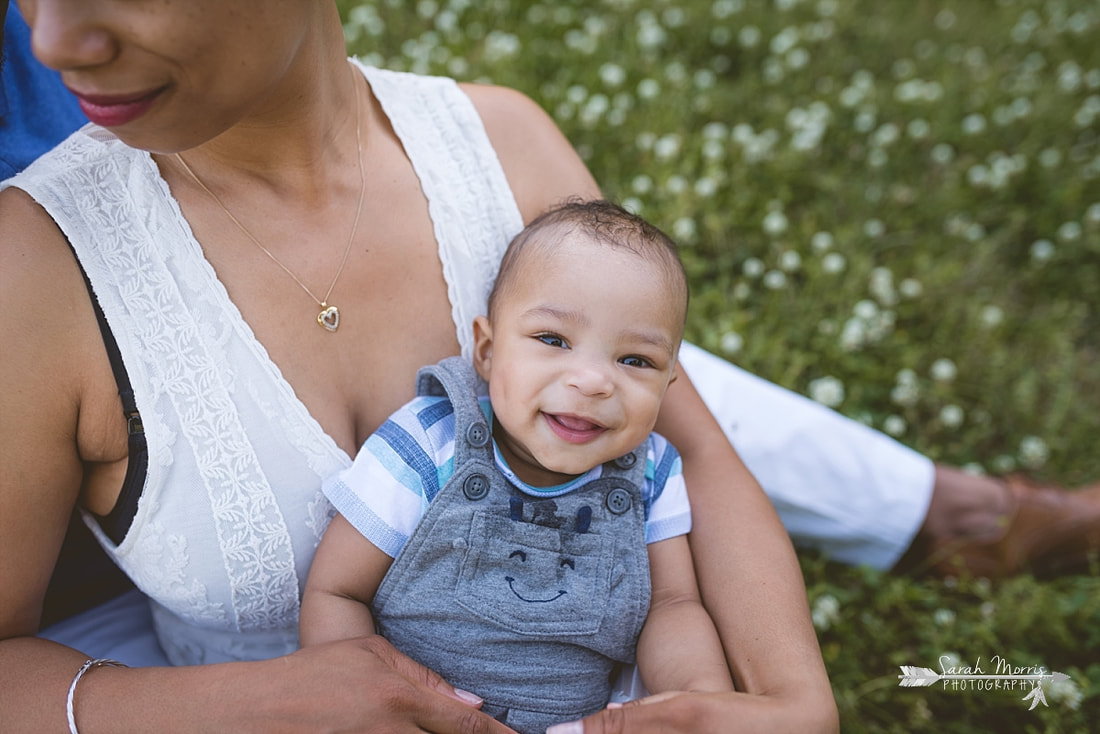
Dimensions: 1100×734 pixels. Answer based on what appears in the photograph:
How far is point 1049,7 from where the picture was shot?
4.65 meters

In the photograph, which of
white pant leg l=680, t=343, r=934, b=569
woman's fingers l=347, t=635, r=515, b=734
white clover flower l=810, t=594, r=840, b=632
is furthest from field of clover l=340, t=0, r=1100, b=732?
woman's fingers l=347, t=635, r=515, b=734

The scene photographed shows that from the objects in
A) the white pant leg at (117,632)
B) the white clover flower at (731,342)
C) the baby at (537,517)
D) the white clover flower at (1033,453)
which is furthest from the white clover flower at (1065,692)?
the white pant leg at (117,632)

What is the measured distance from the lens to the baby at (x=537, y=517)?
143 centimetres

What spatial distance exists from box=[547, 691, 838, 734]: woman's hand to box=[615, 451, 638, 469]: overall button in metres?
0.37

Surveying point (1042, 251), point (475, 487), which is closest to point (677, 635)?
point (475, 487)

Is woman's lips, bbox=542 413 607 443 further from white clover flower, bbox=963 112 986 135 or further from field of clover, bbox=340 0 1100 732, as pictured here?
white clover flower, bbox=963 112 986 135

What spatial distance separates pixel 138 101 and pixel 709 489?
3.55 ft

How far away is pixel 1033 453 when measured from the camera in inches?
105

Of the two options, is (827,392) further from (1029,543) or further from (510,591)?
(510,591)

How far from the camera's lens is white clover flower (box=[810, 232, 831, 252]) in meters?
3.00

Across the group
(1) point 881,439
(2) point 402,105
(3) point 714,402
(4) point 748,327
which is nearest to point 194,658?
(2) point 402,105

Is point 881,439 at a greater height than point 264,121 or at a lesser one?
lesser

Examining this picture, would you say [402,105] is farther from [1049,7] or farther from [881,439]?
[1049,7]

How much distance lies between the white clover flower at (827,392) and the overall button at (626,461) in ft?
3.81
